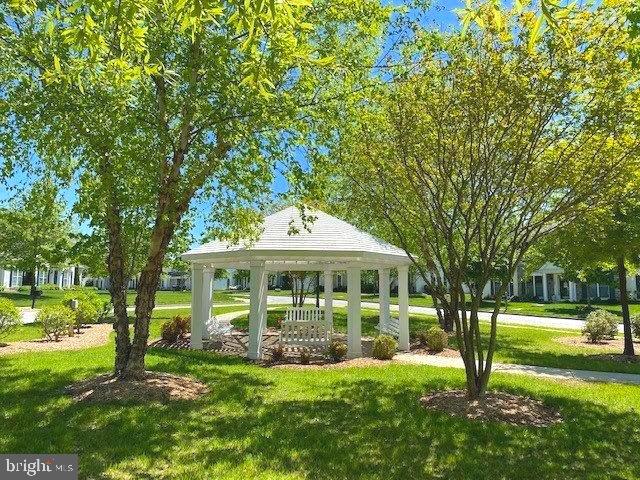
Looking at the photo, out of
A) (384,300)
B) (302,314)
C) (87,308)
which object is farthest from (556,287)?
(87,308)

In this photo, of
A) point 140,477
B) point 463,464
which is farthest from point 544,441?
point 140,477

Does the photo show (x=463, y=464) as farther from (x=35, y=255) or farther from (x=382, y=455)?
(x=35, y=255)

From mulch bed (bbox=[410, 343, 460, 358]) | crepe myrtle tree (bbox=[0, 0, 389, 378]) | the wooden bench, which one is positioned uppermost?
crepe myrtle tree (bbox=[0, 0, 389, 378])

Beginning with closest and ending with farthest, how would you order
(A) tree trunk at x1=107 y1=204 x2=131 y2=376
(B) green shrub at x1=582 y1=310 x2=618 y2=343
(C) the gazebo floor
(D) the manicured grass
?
(A) tree trunk at x1=107 y1=204 x2=131 y2=376, (C) the gazebo floor, (D) the manicured grass, (B) green shrub at x1=582 y1=310 x2=618 y2=343

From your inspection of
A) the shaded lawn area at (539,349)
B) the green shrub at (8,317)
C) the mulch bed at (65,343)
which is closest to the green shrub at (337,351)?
the shaded lawn area at (539,349)

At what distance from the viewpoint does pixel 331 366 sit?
42.5ft

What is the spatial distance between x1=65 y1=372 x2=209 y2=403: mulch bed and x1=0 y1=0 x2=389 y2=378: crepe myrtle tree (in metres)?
0.37

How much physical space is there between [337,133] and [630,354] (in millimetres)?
12827

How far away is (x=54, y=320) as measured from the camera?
1634 centimetres

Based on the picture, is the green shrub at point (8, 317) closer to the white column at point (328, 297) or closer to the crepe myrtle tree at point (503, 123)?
the white column at point (328, 297)

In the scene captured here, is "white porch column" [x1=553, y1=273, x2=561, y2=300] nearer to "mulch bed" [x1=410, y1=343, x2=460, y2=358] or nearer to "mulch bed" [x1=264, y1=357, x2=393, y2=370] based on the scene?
"mulch bed" [x1=410, y1=343, x2=460, y2=358]

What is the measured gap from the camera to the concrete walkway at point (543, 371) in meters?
12.1

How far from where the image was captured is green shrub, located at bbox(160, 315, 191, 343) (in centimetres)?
1727

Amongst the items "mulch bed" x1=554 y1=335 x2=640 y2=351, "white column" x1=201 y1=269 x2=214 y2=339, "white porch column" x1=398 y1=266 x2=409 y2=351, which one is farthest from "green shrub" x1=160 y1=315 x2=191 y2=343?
"mulch bed" x1=554 y1=335 x2=640 y2=351
